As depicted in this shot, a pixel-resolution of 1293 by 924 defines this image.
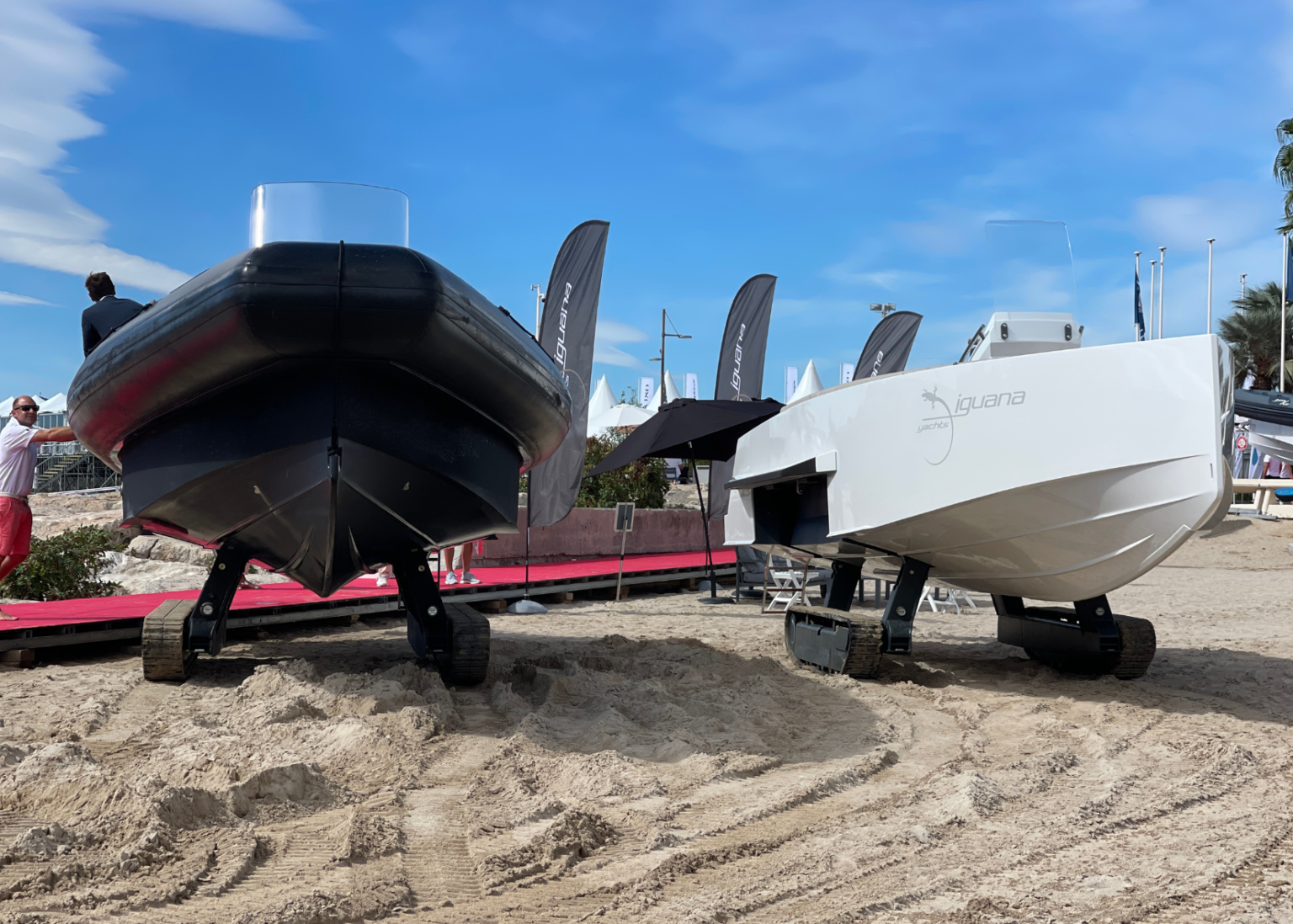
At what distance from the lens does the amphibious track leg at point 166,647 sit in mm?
4809

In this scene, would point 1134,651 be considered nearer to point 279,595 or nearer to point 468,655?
point 468,655

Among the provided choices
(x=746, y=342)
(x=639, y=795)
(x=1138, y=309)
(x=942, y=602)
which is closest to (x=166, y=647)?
(x=639, y=795)

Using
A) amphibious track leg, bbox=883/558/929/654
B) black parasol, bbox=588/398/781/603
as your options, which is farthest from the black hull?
black parasol, bbox=588/398/781/603

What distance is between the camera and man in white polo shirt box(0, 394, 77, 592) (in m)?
5.75

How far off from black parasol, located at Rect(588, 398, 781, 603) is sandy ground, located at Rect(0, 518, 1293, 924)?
3.58 metres

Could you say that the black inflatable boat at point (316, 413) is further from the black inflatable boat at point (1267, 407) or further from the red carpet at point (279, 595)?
the black inflatable boat at point (1267, 407)

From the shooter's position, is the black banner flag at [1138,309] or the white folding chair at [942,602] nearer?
the white folding chair at [942,602]

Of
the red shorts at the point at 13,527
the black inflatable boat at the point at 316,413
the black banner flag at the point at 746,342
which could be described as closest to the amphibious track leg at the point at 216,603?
the black inflatable boat at the point at 316,413

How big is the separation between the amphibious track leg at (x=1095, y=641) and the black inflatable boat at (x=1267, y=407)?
20.5 meters

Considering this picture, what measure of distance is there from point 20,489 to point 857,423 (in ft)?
17.3

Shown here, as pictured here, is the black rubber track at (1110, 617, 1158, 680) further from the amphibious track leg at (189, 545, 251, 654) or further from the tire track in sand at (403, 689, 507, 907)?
the amphibious track leg at (189, 545, 251, 654)

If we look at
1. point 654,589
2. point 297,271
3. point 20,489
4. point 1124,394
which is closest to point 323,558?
point 297,271

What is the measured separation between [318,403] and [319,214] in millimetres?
909

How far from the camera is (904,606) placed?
17.8ft
